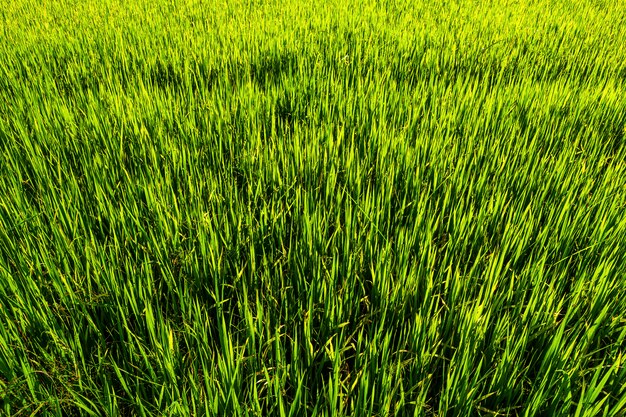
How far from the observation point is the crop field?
0.69m

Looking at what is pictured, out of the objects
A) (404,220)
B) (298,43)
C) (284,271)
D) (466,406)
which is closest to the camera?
(466,406)

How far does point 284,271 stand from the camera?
3.22ft

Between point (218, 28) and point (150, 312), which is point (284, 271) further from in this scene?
point (218, 28)

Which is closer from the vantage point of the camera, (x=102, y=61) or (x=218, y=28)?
(x=102, y=61)

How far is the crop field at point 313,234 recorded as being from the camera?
0.69m

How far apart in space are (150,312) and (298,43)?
2.17 metres

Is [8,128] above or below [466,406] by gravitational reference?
above

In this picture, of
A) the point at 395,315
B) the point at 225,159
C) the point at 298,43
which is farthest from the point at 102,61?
the point at 395,315

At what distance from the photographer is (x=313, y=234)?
0.98m

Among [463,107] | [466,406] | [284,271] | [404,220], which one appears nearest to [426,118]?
[463,107]

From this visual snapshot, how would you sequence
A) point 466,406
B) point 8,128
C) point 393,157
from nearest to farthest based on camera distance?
point 466,406, point 393,157, point 8,128

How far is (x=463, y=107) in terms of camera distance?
1.69 metres

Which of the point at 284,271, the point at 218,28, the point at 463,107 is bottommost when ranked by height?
the point at 284,271

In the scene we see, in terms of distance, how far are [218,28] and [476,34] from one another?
1.76 m
